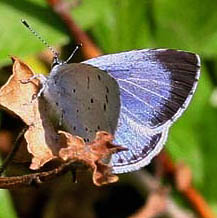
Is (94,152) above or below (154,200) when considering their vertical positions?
above

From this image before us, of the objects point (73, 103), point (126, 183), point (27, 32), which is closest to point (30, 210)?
point (126, 183)

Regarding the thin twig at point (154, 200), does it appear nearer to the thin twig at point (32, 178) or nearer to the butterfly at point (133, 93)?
the butterfly at point (133, 93)

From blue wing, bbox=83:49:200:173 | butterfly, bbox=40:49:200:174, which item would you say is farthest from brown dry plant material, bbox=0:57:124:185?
blue wing, bbox=83:49:200:173

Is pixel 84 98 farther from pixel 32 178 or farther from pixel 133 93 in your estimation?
pixel 32 178

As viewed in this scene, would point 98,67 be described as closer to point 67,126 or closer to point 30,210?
point 67,126

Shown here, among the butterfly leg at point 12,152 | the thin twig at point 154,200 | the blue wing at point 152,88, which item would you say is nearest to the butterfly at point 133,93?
the blue wing at point 152,88

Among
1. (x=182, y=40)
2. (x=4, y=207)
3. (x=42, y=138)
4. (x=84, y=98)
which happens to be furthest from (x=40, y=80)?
(x=182, y=40)
